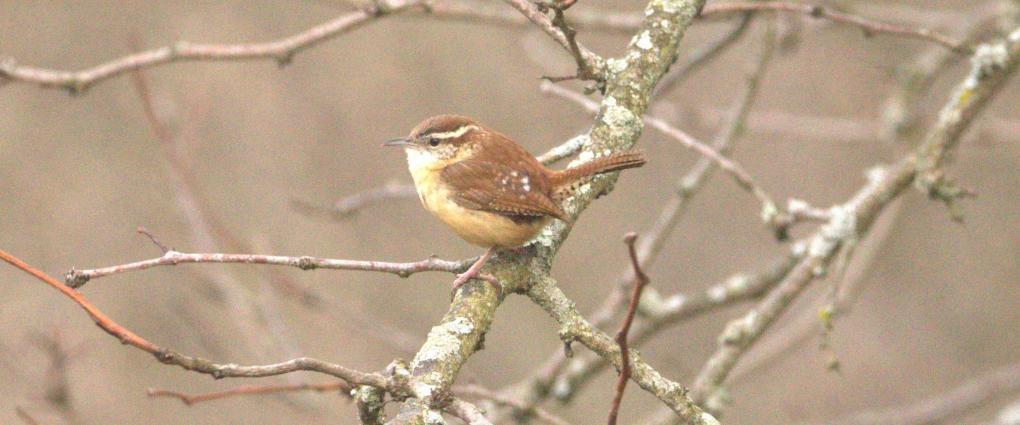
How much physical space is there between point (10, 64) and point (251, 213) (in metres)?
3.10

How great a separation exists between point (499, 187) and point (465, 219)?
0.52ft

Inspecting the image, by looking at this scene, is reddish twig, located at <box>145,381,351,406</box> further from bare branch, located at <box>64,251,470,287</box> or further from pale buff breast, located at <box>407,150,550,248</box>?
pale buff breast, located at <box>407,150,550,248</box>

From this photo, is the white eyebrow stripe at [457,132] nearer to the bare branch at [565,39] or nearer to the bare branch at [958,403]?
the bare branch at [565,39]

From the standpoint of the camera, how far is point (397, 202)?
7105mm

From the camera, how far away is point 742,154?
309 inches

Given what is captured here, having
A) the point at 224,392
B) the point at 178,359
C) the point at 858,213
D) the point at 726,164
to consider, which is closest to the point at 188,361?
the point at 178,359

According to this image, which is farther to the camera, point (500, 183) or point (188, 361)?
point (500, 183)

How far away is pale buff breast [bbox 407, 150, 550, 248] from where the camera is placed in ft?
9.71

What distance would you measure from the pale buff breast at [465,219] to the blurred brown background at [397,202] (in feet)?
4.78

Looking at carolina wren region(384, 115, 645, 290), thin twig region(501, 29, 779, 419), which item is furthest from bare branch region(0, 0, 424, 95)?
thin twig region(501, 29, 779, 419)

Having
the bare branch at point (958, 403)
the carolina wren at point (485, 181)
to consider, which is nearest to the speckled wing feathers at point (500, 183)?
the carolina wren at point (485, 181)

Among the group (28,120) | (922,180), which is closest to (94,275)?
(922,180)

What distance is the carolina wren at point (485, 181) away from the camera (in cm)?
295

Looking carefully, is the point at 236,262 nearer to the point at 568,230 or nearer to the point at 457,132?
the point at 568,230
